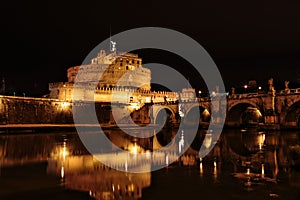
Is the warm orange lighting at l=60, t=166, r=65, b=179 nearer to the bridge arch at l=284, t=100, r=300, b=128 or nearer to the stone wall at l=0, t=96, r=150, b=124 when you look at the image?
the bridge arch at l=284, t=100, r=300, b=128

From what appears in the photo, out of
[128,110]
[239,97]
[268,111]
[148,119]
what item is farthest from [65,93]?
[268,111]

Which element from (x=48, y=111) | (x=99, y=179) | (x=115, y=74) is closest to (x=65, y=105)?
(x=48, y=111)

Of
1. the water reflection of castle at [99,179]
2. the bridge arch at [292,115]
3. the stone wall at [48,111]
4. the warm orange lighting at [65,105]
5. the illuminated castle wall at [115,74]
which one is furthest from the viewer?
the illuminated castle wall at [115,74]

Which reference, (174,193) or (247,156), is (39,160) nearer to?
(174,193)

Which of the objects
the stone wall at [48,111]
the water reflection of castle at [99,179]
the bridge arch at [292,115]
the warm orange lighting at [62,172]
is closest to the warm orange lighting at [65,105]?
the stone wall at [48,111]

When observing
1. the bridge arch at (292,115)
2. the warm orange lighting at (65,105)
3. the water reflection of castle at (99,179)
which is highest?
the warm orange lighting at (65,105)

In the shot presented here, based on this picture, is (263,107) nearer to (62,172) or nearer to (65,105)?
(65,105)

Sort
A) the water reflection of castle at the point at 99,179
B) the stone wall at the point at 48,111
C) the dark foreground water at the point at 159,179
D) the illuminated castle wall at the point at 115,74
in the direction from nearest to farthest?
the dark foreground water at the point at 159,179 → the water reflection of castle at the point at 99,179 → the stone wall at the point at 48,111 → the illuminated castle wall at the point at 115,74

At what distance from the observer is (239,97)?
51344 mm

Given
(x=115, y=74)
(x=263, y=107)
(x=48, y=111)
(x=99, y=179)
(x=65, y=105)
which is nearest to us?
(x=99, y=179)

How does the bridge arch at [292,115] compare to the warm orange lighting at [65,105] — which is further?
the warm orange lighting at [65,105]

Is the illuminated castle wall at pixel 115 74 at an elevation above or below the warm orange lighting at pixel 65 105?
above

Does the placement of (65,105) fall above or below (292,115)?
above

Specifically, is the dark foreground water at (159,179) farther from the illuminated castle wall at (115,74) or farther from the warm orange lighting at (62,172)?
the illuminated castle wall at (115,74)
